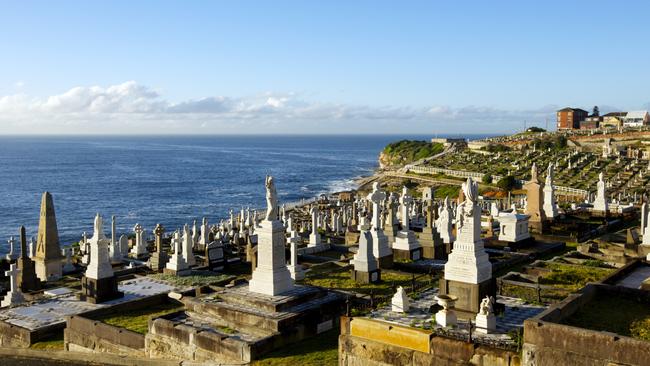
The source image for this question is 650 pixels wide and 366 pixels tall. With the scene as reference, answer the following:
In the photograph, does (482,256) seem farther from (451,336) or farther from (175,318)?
(175,318)

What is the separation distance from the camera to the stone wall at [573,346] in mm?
9586

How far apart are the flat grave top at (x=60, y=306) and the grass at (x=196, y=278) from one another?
471 millimetres

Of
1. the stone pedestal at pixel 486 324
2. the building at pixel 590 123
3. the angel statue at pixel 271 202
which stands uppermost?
the building at pixel 590 123

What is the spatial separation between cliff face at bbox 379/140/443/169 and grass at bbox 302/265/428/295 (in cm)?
8482

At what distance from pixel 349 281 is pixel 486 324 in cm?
779

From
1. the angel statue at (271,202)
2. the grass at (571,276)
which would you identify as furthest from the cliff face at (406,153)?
the angel statue at (271,202)

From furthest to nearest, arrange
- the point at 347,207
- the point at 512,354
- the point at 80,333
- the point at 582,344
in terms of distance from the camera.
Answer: the point at 347,207 → the point at 80,333 → the point at 512,354 → the point at 582,344

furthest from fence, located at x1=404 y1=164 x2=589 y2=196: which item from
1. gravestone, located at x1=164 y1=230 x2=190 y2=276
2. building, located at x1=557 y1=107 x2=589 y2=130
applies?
building, located at x1=557 y1=107 x2=589 y2=130

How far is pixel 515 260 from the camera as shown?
73.3 feet

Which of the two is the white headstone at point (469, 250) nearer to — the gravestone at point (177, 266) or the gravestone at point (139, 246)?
the gravestone at point (177, 266)

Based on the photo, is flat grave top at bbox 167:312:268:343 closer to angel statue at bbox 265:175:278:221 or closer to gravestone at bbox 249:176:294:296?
gravestone at bbox 249:176:294:296

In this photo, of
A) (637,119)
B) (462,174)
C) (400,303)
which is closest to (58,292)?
(400,303)

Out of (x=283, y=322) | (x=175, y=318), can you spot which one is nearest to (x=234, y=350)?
(x=283, y=322)

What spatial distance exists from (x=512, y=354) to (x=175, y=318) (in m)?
8.30
